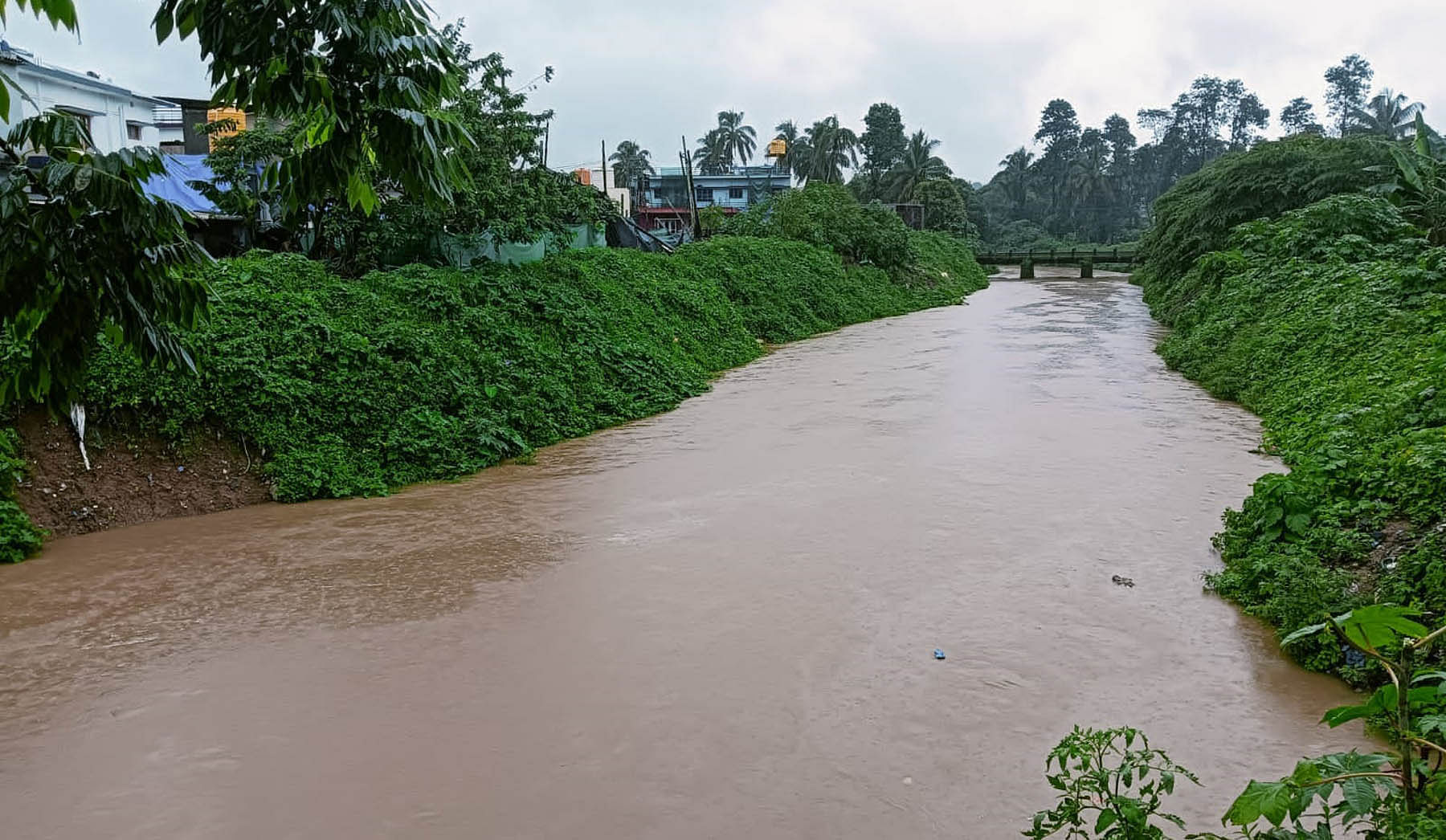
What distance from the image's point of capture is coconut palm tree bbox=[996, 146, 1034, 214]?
77938 millimetres

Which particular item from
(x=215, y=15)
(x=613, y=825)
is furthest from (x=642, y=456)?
(x=215, y=15)

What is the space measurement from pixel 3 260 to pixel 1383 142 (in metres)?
25.5

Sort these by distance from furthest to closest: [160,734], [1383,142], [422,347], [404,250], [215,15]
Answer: [1383,142]
[404,250]
[422,347]
[160,734]
[215,15]

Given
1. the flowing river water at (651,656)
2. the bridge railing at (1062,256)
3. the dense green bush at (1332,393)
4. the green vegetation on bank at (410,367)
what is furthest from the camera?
the bridge railing at (1062,256)

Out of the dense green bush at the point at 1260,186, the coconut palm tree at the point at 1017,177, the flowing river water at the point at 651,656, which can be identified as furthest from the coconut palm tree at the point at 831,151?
the flowing river water at the point at 651,656

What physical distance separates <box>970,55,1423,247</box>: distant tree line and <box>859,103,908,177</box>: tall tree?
19.4 ft

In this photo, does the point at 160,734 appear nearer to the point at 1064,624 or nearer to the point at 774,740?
the point at 774,740

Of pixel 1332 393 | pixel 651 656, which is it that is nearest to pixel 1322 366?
pixel 1332 393

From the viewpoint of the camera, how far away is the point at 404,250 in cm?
1439

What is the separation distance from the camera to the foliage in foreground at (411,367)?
934 centimetres

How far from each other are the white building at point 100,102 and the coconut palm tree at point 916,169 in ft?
→ 134

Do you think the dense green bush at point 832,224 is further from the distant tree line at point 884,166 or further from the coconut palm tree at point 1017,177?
the coconut palm tree at point 1017,177

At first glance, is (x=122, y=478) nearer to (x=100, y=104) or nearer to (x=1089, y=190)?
(x=100, y=104)

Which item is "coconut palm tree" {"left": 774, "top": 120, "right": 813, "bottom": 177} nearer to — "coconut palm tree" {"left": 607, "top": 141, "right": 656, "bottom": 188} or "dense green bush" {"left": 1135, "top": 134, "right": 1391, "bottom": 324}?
"coconut palm tree" {"left": 607, "top": 141, "right": 656, "bottom": 188}
